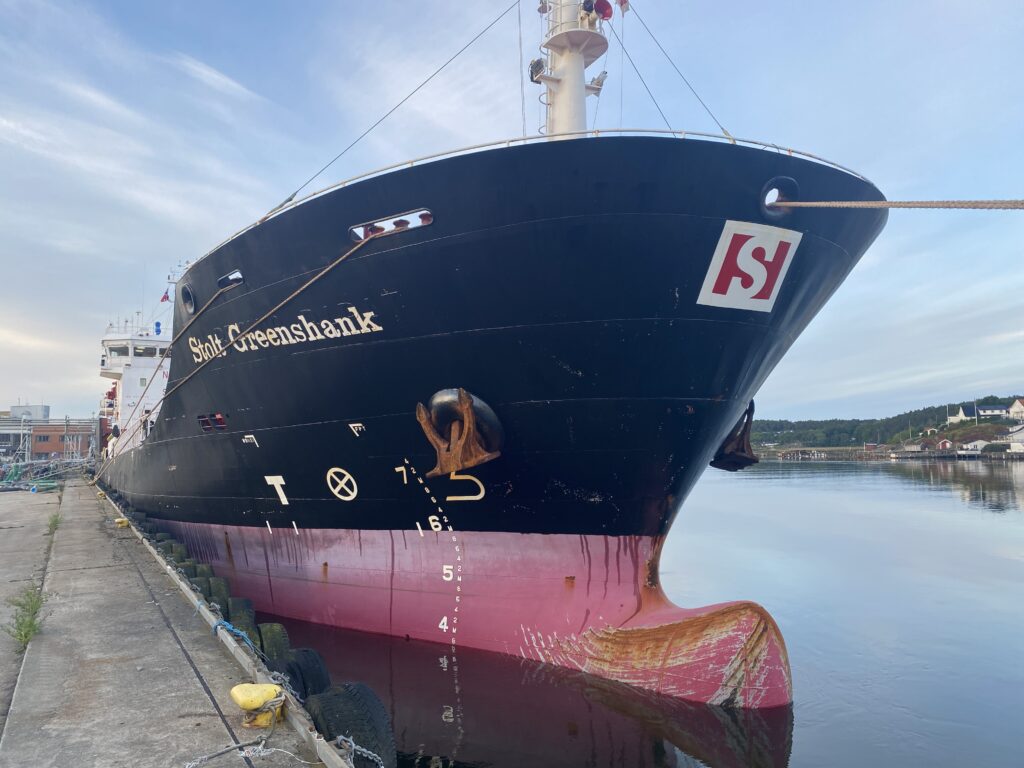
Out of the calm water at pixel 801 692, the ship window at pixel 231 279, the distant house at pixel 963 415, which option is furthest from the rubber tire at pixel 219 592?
the distant house at pixel 963 415

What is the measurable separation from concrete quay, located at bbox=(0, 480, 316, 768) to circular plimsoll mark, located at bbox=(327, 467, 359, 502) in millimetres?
2037

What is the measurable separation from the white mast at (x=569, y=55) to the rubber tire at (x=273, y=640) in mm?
6814

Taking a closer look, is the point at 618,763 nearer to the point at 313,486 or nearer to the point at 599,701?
the point at 599,701

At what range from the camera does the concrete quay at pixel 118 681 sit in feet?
12.9

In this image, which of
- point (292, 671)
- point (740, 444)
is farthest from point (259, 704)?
point (740, 444)

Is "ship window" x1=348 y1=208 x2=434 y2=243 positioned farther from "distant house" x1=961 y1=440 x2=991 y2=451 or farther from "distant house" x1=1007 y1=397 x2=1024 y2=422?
"distant house" x1=1007 y1=397 x2=1024 y2=422

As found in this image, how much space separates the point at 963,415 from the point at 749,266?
12837 centimetres

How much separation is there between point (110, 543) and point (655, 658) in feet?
31.0

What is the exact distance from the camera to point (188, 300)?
416 inches

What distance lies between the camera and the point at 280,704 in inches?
169

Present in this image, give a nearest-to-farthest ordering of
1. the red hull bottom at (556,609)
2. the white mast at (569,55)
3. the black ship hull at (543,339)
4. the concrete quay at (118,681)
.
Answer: the concrete quay at (118,681) < the black ship hull at (543,339) < the red hull bottom at (556,609) < the white mast at (569,55)

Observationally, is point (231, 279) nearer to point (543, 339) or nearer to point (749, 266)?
point (543, 339)

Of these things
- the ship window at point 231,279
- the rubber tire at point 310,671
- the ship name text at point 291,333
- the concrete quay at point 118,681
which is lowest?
the rubber tire at point 310,671

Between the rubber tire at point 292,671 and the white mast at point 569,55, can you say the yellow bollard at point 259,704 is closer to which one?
the rubber tire at point 292,671
